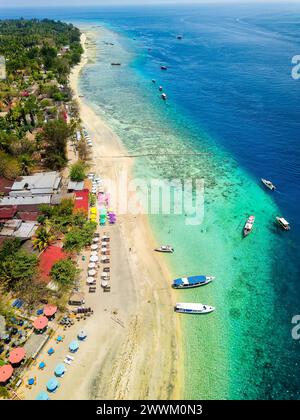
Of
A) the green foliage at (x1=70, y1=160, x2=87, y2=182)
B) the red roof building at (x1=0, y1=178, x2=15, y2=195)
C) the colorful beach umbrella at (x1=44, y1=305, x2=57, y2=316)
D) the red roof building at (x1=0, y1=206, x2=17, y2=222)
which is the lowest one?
the colorful beach umbrella at (x1=44, y1=305, x2=57, y2=316)

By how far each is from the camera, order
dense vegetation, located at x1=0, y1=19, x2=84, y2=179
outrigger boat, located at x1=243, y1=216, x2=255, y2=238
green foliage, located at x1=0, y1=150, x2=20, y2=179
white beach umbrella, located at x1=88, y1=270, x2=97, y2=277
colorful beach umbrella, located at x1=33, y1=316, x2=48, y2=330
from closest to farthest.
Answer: colorful beach umbrella, located at x1=33, y1=316, x2=48, y2=330 → white beach umbrella, located at x1=88, y1=270, x2=97, y2=277 → outrigger boat, located at x1=243, y1=216, x2=255, y2=238 → green foliage, located at x1=0, y1=150, x2=20, y2=179 → dense vegetation, located at x1=0, y1=19, x2=84, y2=179

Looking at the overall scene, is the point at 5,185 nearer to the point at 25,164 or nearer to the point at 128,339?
the point at 25,164

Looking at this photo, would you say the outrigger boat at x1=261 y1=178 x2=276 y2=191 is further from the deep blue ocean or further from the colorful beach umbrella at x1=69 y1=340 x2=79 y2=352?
the colorful beach umbrella at x1=69 y1=340 x2=79 y2=352

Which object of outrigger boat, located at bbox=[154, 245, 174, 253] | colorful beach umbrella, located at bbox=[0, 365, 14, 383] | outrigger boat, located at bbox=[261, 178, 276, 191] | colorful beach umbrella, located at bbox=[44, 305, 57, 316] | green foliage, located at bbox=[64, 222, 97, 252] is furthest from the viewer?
outrigger boat, located at bbox=[261, 178, 276, 191]

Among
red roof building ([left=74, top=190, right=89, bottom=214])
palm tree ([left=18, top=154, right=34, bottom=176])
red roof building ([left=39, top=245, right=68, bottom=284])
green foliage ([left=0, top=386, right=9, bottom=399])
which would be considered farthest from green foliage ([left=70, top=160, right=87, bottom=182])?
green foliage ([left=0, top=386, right=9, bottom=399])

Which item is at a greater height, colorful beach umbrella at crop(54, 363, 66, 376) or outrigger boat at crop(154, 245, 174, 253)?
outrigger boat at crop(154, 245, 174, 253)

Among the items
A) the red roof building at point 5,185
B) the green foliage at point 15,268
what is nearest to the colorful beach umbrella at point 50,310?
the green foliage at point 15,268

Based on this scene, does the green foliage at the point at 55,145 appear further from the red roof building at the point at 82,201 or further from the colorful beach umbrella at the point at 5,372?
the colorful beach umbrella at the point at 5,372
